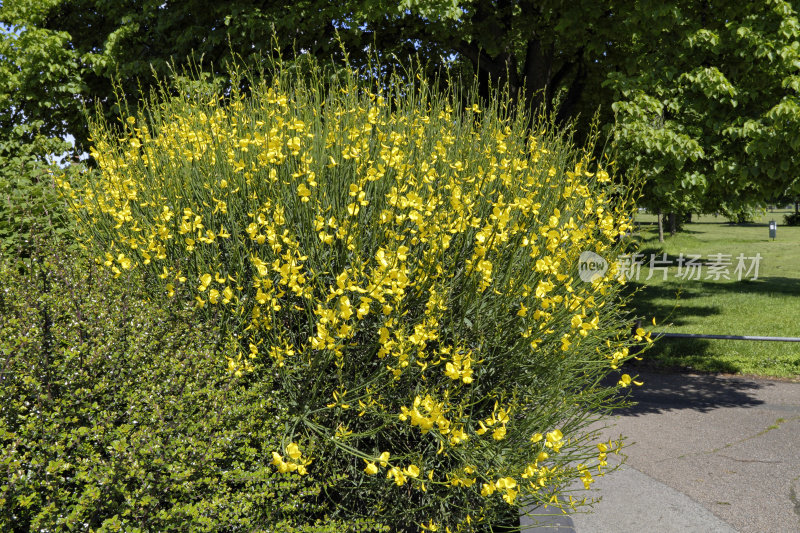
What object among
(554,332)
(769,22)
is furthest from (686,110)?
(554,332)

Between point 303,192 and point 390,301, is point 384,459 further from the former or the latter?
point 303,192

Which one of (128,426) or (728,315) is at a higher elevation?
(128,426)

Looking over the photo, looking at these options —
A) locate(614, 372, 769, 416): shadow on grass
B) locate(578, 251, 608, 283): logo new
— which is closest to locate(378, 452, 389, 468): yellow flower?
locate(578, 251, 608, 283): logo new

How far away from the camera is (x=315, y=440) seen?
8.77 ft

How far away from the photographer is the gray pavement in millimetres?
4336

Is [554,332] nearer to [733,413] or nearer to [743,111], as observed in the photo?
[733,413]

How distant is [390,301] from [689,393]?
637cm

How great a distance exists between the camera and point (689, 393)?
7.77 meters

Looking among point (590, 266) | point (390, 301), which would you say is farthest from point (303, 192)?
point (590, 266)

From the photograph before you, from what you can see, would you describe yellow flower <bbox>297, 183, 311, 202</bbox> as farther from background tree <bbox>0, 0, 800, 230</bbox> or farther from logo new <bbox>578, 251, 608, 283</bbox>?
background tree <bbox>0, 0, 800, 230</bbox>

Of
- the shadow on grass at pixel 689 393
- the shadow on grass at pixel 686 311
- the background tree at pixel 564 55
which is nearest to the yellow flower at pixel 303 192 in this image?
the background tree at pixel 564 55

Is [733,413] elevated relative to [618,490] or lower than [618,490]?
lower

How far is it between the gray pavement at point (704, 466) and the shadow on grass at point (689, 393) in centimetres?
1

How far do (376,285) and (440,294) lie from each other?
0.34m
